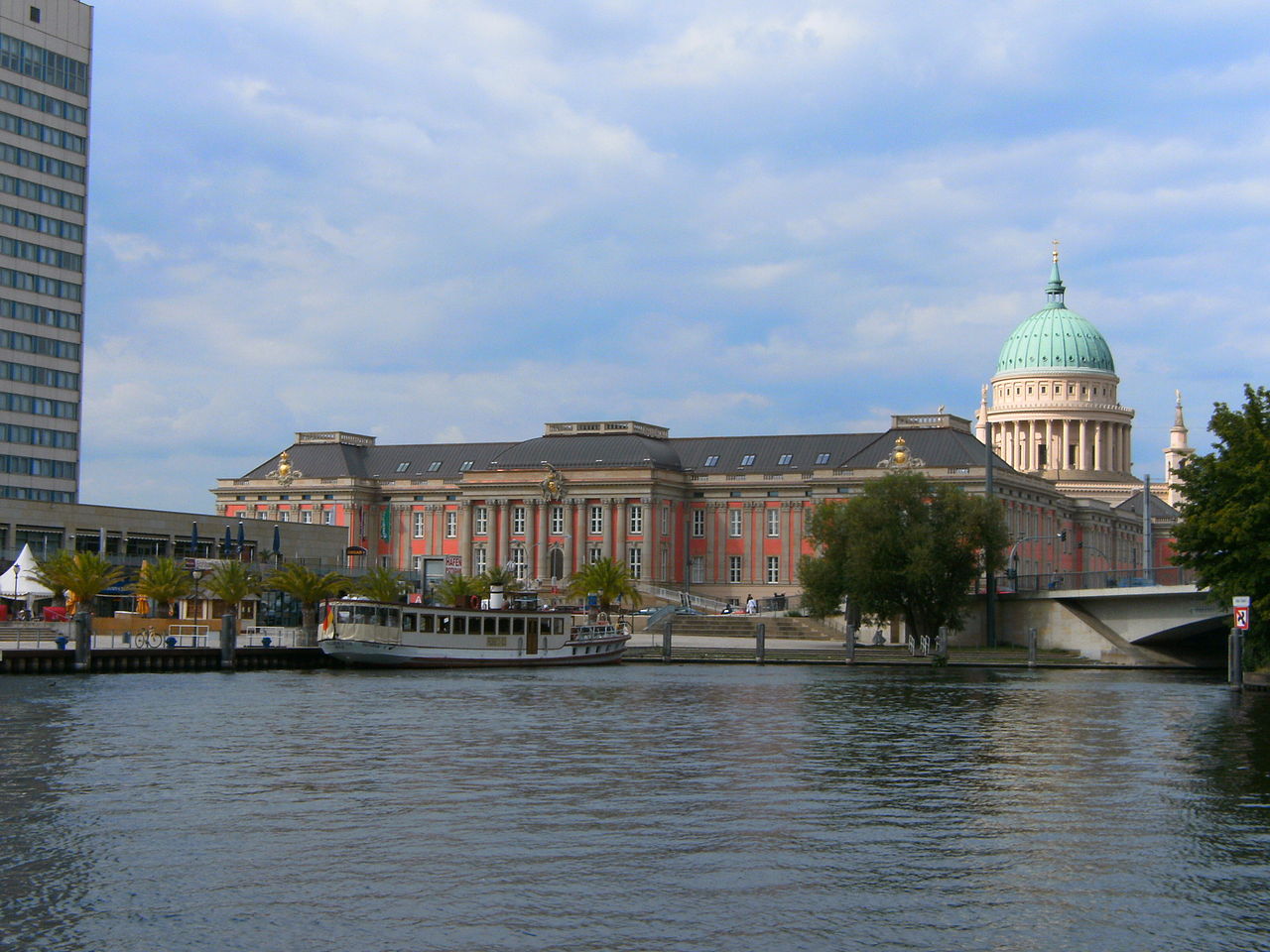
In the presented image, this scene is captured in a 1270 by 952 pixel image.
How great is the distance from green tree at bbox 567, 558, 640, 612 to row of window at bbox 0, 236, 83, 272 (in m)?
48.8

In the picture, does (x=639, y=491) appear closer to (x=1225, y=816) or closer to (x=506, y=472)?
(x=506, y=472)

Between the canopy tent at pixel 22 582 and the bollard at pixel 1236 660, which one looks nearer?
the bollard at pixel 1236 660

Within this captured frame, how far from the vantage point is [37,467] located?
14212 centimetres

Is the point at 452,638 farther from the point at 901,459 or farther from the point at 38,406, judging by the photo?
the point at 901,459

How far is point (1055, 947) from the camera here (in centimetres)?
2661

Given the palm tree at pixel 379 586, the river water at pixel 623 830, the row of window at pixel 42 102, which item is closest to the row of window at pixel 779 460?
the palm tree at pixel 379 586

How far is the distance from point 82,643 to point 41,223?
66078mm

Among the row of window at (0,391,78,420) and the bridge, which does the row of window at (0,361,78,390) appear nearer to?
the row of window at (0,391,78,420)

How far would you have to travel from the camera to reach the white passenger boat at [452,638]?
99750 millimetres

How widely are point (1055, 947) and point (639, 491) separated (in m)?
143

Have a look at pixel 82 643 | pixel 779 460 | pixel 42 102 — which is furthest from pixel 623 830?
pixel 779 460

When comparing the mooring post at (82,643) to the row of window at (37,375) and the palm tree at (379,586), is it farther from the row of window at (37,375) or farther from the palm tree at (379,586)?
the row of window at (37,375)

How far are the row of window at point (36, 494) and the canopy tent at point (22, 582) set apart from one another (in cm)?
3863

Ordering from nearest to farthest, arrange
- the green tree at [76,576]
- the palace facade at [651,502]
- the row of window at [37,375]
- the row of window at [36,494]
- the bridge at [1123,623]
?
the green tree at [76,576], the bridge at [1123,623], the row of window at [37,375], the row of window at [36,494], the palace facade at [651,502]
